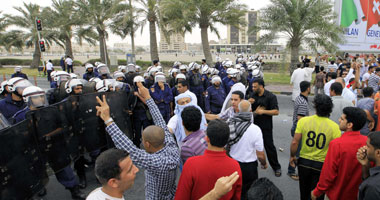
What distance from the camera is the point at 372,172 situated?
2008 millimetres

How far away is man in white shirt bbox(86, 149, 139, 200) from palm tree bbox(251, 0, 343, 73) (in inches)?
599

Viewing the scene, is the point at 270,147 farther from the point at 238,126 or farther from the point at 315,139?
the point at 238,126

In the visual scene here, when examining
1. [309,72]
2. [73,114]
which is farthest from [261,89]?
[309,72]

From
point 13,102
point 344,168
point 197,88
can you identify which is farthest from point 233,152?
point 197,88

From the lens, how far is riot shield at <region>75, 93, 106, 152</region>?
3.93m

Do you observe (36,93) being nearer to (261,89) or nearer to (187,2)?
(261,89)

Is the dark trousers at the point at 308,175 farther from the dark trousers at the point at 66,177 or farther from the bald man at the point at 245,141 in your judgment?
the dark trousers at the point at 66,177

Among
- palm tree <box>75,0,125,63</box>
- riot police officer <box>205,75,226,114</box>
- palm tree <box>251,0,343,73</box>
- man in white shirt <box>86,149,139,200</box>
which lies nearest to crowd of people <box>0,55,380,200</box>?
man in white shirt <box>86,149,139,200</box>

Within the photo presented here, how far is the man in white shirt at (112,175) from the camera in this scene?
1693 millimetres

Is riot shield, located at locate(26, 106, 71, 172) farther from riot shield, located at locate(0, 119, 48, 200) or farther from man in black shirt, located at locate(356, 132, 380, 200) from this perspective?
man in black shirt, located at locate(356, 132, 380, 200)

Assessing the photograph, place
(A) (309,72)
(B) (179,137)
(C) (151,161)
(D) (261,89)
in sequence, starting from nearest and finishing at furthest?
(C) (151,161), (B) (179,137), (D) (261,89), (A) (309,72)

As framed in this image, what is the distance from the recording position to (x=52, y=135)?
339 cm

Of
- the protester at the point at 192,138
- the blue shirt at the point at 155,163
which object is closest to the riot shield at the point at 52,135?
the blue shirt at the point at 155,163

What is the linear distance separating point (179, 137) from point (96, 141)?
4.97ft
